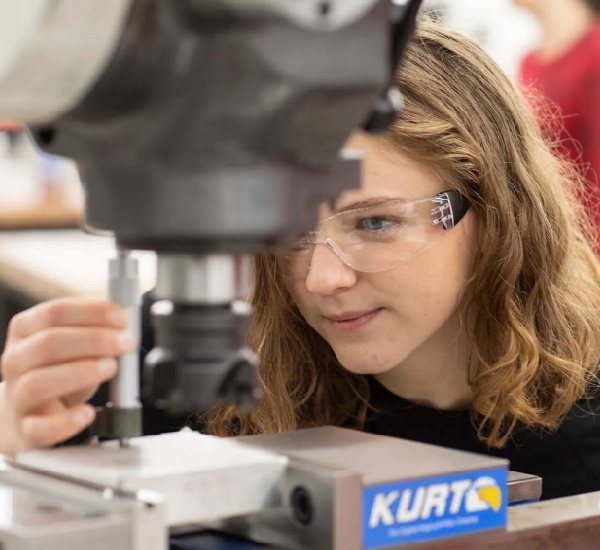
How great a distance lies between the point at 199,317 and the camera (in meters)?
0.61

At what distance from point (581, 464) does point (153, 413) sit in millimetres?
633

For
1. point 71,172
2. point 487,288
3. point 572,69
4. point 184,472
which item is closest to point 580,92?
point 572,69

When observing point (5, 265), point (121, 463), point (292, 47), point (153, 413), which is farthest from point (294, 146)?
point (5, 265)

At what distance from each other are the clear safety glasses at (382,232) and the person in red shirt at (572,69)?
4.56 ft

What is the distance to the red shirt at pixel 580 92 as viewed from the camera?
2.88m

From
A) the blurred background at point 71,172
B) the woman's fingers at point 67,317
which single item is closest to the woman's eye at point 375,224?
the woman's fingers at point 67,317

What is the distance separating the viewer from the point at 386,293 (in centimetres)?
144

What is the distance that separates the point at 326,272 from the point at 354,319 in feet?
0.34

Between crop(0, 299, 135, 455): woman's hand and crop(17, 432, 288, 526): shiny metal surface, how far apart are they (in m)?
0.05

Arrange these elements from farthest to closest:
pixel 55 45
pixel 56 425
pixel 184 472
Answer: pixel 56 425, pixel 184 472, pixel 55 45

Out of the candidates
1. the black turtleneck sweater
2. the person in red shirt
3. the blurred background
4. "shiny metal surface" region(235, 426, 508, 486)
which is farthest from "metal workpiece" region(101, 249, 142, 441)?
the person in red shirt

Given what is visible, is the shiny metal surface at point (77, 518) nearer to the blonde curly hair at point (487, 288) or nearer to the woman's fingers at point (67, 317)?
the woman's fingers at point (67, 317)

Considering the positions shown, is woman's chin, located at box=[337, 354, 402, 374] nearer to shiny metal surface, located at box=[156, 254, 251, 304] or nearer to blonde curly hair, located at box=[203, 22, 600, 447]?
blonde curly hair, located at box=[203, 22, 600, 447]

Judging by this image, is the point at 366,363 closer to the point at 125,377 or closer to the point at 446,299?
the point at 446,299
